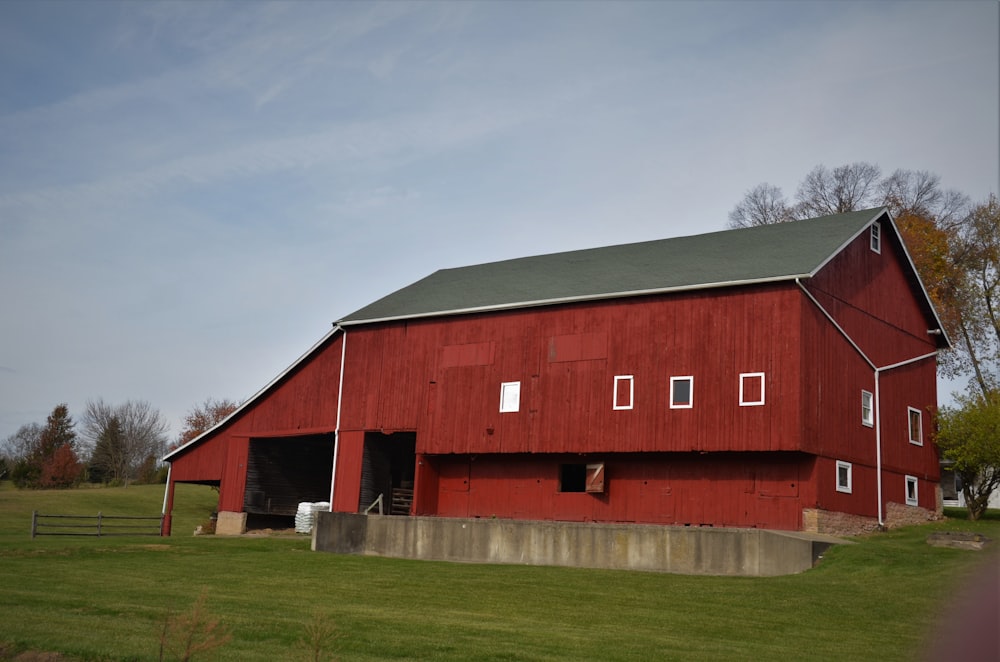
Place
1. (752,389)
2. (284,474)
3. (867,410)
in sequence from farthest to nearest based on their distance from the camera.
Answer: (284,474) < (867,410) < (752,389)

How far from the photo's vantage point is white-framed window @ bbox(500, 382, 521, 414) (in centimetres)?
3047

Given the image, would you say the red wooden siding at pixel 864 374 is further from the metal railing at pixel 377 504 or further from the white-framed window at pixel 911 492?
the metal railing at pixel 377 504

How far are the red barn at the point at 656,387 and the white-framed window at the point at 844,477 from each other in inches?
2.2

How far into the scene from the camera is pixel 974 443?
30422mm

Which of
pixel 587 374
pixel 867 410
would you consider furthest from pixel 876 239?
pixel 587 374

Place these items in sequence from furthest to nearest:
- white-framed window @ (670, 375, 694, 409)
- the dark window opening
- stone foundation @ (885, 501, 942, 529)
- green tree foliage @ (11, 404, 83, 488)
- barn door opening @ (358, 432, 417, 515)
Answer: green tree foliage @ (11, 404, 83, 488) < barn door opening @ (358, 432, 417, 515) < the dark window opening < stone foundation @ (885, 501, 942, 529) < white-framed window @ (670, 375, 694, 409)

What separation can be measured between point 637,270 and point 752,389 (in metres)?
6.95

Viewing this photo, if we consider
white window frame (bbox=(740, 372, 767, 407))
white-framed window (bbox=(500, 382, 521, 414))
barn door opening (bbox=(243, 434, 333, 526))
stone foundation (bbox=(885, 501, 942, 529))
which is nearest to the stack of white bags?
barn door opening (bbox=(243, 434, 333, 526))

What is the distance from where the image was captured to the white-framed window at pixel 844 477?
26.6 metres

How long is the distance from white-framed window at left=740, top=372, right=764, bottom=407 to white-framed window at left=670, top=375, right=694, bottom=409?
1.49 m

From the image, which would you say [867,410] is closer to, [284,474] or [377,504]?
[377,504]

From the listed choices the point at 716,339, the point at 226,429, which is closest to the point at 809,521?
the point at 716,339

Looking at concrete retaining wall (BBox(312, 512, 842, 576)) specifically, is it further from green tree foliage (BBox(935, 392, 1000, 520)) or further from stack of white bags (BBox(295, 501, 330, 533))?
green tree foliage (BBox(935, 392, 1000, 520))

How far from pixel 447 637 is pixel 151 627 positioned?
15.2 feet
